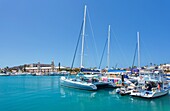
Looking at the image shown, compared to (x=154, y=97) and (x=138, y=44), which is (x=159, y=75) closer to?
(x=154, y=97)

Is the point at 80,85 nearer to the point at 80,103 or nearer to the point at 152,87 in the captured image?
the point at 80,103

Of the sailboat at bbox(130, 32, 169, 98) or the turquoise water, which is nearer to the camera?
the turquoise water

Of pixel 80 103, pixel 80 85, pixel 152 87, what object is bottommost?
pixel 80 103

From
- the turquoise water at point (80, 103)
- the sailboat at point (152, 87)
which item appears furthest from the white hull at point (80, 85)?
the sailboat at point (152, 87)

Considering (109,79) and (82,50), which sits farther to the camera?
(109,79)

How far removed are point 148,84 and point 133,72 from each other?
924 inches

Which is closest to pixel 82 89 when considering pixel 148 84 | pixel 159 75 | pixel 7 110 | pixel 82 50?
pixel 82 50

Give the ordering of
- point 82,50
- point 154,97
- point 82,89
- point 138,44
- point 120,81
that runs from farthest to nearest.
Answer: point 138,44 → point 120,81 → point 82,50 → point 82,89 → point 154,97

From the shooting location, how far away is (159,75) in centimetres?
2506

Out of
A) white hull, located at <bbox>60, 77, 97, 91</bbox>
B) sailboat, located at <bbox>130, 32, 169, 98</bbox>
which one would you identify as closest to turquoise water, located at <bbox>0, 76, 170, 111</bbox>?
sailboat, located at <bbox>130, 32, 169, 98</bbox>

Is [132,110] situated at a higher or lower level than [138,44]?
lower

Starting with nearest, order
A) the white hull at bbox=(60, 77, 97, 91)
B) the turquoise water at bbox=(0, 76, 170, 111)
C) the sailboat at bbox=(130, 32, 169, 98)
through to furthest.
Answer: the turquoise water at bbox=(0, 76, 170, 111)
the sailboat at bbox=(130, 32, 169, 98)
the white hull at bbox=(60, 77, 97, 91)

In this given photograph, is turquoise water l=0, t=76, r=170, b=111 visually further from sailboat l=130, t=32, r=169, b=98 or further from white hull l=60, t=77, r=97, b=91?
white hull l=60, t=77, r=97, b=91

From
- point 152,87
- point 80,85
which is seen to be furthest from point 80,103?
point 152,87
